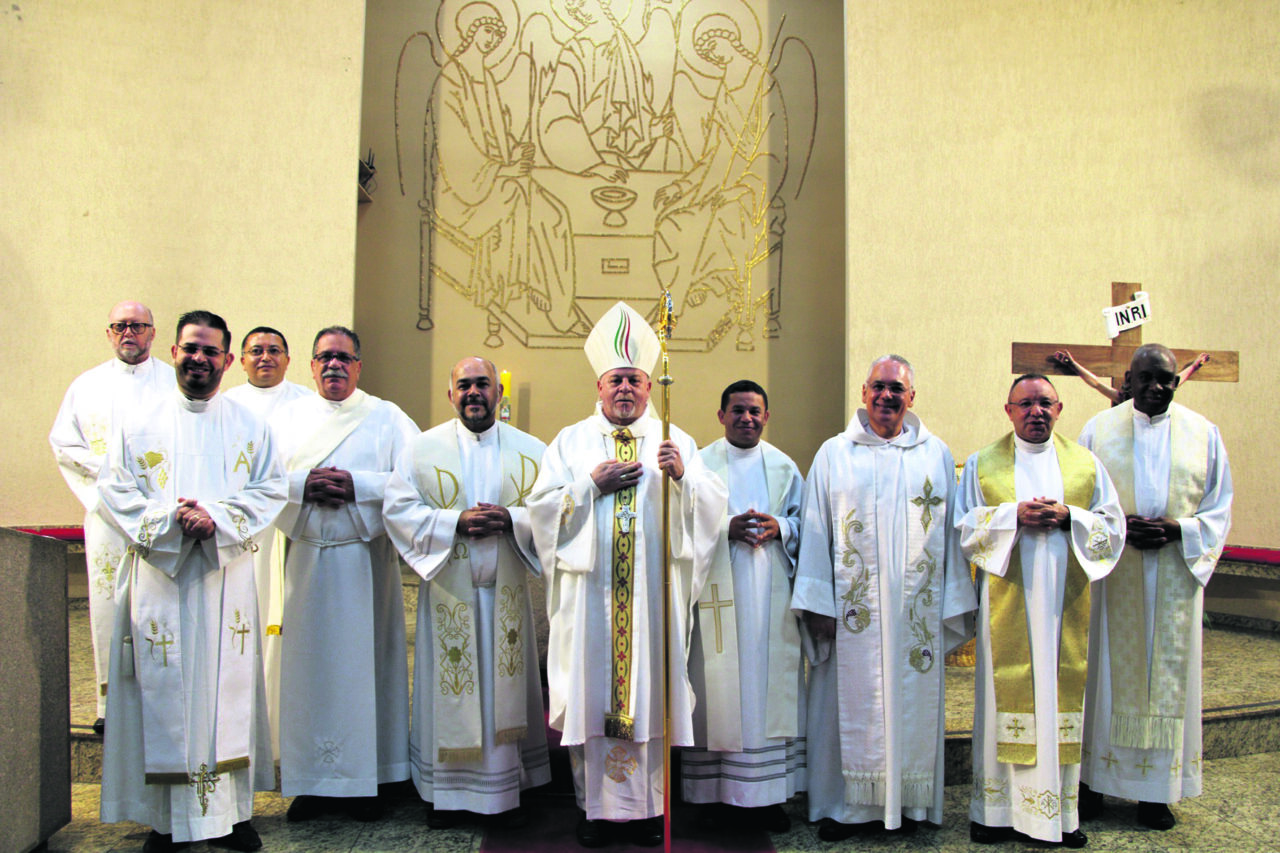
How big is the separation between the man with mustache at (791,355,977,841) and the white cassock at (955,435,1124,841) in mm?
156

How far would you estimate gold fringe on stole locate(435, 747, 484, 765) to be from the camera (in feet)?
13.1

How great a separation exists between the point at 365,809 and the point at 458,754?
51 cm

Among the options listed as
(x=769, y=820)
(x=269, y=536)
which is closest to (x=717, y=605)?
(x=769, y=820)

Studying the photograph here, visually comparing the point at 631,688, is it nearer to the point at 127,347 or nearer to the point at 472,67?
the point at 127,347

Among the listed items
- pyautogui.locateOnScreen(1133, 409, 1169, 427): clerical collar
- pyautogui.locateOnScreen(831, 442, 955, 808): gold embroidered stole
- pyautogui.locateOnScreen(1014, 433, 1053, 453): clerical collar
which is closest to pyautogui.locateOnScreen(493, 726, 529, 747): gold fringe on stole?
pyautogui.locateOnScreen(831, 442, 955, 808): gold embroidered stole

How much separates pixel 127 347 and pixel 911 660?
14.0 feet

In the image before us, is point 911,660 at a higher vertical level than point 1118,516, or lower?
lower

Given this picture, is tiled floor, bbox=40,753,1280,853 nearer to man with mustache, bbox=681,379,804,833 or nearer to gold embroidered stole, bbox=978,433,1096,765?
man with mustache, bbox=681,379,804,833

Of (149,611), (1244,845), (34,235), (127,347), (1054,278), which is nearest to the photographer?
(149,611)

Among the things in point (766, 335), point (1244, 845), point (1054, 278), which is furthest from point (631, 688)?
point (1054, 278)

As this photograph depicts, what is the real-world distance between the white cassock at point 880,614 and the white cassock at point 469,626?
1207 millimetres

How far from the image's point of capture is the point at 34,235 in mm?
6984

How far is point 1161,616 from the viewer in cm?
423

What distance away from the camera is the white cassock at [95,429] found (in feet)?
15.4
